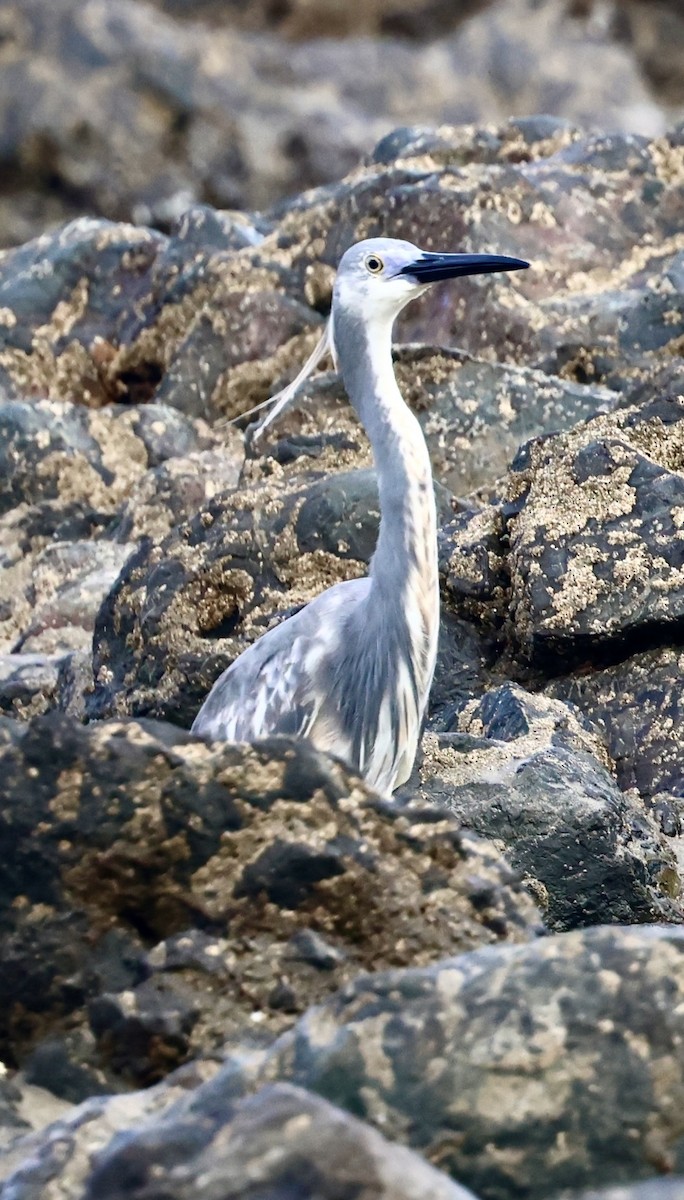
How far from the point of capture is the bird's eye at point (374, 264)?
5.26 m

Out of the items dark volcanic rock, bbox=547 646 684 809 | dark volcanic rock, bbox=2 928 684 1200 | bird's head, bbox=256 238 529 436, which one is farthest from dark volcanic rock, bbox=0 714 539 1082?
bird's head, bbox=256 238 529 436

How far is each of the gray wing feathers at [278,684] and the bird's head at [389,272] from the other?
0.81 metres

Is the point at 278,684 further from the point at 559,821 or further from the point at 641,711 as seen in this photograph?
the point at 641,711

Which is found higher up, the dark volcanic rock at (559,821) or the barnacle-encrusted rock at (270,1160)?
the barnacle-encrusted rock at (270,1160)

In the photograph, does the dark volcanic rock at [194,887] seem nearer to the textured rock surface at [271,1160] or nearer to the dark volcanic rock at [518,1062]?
the dark volcanic rock at [518,1062]

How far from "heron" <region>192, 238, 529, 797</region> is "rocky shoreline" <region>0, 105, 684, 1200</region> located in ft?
0.47

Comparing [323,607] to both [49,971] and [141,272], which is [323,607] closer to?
[49,971]

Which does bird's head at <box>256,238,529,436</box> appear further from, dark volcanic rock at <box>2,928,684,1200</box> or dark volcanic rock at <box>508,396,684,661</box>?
dark volcanic rock at <box>2,928,684,1200</box>

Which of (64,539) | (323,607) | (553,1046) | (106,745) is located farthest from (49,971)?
(64,539)

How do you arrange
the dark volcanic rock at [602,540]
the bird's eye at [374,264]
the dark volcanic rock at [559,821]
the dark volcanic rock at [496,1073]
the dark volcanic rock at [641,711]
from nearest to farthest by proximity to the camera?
the dark volcanic rock at [496,1073] → the dark volcanic rock at [559,821] → the dark volcanic rock at [641,711] → the dark volcanic rock at [602,540] → the bird's eye at [374,264]

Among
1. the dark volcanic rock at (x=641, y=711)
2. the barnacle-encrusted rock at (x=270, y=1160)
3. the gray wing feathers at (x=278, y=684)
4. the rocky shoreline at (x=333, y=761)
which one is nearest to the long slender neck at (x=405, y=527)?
the gray wing feathers at (x=278, y=684)

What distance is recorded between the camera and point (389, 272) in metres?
5.26

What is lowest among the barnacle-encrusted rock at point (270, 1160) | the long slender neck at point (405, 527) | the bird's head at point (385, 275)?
the barnacle-encrusted rock at point (270, 1160)

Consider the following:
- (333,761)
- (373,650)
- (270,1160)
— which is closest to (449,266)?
(373,650)
